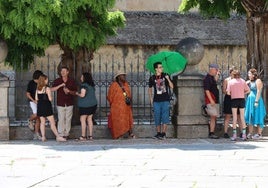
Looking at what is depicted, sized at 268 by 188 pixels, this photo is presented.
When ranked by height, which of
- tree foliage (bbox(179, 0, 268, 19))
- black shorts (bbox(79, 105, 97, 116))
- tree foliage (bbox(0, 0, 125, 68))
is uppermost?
tree foliage (bbox(179, 0, 268, 19))

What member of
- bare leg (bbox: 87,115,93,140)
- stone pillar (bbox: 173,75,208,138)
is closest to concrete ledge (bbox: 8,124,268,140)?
stone pillar (bbox: 173,75,208,138)

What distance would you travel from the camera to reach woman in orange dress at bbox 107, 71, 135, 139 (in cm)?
1417

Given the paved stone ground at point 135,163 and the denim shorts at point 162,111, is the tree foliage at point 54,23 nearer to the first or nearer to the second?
the denim shorts at point 162,111

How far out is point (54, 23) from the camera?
13648 mm

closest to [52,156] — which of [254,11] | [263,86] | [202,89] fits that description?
[202,89]

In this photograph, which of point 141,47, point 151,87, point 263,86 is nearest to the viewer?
point 151,87

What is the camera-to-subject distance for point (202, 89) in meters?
14.6

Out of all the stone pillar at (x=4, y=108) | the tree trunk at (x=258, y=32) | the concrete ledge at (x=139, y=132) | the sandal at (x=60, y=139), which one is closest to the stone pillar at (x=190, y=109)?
the concrete ledge at (x=139, y=132)

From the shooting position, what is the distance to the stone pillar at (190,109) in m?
14.5

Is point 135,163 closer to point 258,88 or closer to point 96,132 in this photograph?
point 96,132

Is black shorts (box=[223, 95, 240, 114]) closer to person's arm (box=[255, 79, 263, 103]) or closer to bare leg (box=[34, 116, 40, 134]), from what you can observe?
person's arm (box=[255, 79, 263, 103])

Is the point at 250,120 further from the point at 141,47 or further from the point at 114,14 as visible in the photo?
the point at 141,47

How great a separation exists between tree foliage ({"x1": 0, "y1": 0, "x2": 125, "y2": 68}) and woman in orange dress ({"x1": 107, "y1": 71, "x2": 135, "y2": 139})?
1097 mm

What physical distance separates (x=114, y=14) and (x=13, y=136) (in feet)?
12.3
